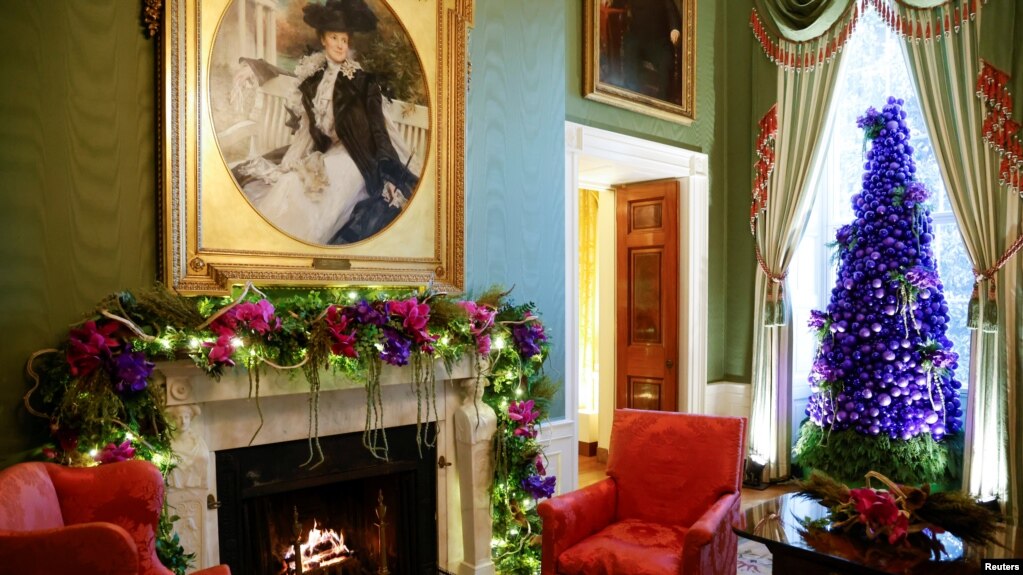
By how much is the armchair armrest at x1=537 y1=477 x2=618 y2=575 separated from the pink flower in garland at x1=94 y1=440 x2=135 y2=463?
5.08 ft

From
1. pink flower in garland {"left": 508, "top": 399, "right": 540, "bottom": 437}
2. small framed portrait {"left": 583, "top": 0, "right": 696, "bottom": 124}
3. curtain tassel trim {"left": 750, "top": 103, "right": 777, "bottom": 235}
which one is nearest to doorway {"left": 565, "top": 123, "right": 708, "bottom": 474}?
small framed portrait {"left": 583, "top": 0, "right": 696, "bottom": 124}

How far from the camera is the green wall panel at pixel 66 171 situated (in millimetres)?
2426

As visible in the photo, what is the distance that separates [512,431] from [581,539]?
664 mm

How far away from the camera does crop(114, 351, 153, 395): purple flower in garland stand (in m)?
2.34

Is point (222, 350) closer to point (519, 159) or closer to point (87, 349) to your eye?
point (87, 349)

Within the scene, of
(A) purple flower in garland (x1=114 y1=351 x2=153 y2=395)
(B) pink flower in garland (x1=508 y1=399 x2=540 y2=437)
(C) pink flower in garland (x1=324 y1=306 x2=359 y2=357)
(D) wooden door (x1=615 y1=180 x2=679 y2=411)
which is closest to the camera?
(A) purple flower in garland (x1=114 y1=351 x2=153 y2=395)

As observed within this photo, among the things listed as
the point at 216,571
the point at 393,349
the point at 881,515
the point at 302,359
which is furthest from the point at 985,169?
the point at 216,571

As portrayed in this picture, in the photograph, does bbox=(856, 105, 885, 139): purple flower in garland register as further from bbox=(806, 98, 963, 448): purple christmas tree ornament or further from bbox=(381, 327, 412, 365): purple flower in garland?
bbox=(381, 327, 412, 365): purple flower in garland

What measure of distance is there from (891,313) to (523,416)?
2.59 metres

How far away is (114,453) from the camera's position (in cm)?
234

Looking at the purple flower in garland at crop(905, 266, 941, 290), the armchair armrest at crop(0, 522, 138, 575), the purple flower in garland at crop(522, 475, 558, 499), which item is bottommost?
the purple flower in garland at crop(522, 475, 558, 499)

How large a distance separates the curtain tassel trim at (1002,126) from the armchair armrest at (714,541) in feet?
9.05

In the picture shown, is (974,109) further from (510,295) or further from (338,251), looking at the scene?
(338,251)

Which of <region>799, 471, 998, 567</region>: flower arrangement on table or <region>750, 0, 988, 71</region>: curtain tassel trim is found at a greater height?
<region>750, 0, 988, 71</region>: curtain tassel trim
